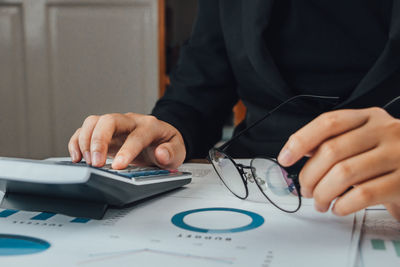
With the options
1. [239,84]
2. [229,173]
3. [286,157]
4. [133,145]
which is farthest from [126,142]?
[239,84]

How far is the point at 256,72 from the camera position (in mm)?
768

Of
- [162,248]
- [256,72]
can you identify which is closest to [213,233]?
[162,248]

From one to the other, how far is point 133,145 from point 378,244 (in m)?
0.31

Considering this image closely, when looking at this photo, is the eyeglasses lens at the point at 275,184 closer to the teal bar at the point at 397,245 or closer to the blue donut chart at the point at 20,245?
the teal bar at the point at 397,245

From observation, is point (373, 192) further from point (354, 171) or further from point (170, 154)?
point (170, 154)

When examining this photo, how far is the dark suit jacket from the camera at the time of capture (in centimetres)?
69

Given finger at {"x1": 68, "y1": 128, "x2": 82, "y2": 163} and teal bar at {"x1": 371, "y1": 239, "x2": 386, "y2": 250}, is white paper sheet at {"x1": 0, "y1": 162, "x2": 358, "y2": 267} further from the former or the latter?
finger at {"x1": 68, "y1": 128, "x2": 82, "y2": 163}

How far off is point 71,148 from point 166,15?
161 cm

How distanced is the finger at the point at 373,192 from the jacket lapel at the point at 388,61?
333 millimetres

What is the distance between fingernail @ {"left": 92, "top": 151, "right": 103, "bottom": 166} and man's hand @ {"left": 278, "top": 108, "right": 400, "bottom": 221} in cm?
23

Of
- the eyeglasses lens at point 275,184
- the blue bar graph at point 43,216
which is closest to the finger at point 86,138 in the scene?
the blue bar graph at point 43,216

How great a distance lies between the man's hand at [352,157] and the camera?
1.16 feet

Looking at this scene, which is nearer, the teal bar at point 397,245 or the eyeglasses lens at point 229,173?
the teal bar at point 397,245

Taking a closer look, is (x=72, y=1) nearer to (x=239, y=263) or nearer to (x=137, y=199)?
(x=137, y=199)
